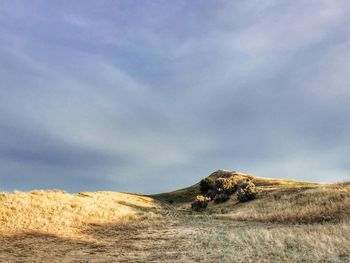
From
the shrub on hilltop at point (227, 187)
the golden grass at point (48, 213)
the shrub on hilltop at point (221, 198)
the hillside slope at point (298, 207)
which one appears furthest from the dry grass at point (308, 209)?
the shrub on hilltop at point (227, 187)

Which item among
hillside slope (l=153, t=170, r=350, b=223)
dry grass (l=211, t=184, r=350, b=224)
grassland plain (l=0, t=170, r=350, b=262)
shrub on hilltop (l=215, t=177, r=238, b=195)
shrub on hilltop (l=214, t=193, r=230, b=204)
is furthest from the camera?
shrub on hilltop (l=215, t=177, r=238, b=195)

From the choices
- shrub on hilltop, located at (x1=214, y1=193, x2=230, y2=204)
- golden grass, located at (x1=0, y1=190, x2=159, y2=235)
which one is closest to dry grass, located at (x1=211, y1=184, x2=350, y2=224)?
golden grass, located at (x1=0, y1=190, x2=159, y2=235)

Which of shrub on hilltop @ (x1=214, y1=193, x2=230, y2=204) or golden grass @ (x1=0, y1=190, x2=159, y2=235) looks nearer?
golden grass @ (x1=0, y1=190, x2=159, y2=235)

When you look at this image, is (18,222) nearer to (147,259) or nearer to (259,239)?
(147,259)

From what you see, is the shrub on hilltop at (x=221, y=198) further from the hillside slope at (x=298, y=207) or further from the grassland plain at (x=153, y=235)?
the grassland plain at (x=153, y=235)

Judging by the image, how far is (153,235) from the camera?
855 inches

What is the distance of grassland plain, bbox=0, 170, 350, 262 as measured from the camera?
15673 mm

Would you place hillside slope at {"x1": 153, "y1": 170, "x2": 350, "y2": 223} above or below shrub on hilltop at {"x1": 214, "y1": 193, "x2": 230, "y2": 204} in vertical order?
below

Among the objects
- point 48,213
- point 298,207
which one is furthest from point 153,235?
point 298,207

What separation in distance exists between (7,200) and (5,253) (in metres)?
9.41

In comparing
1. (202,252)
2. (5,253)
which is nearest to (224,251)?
(202,252)

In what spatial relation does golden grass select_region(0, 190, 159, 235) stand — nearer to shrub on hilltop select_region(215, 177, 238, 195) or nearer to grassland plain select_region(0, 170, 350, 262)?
grassland plain select_region(0, 170, 350, 262)

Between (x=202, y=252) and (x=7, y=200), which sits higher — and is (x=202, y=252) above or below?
below

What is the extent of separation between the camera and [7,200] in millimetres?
25641
